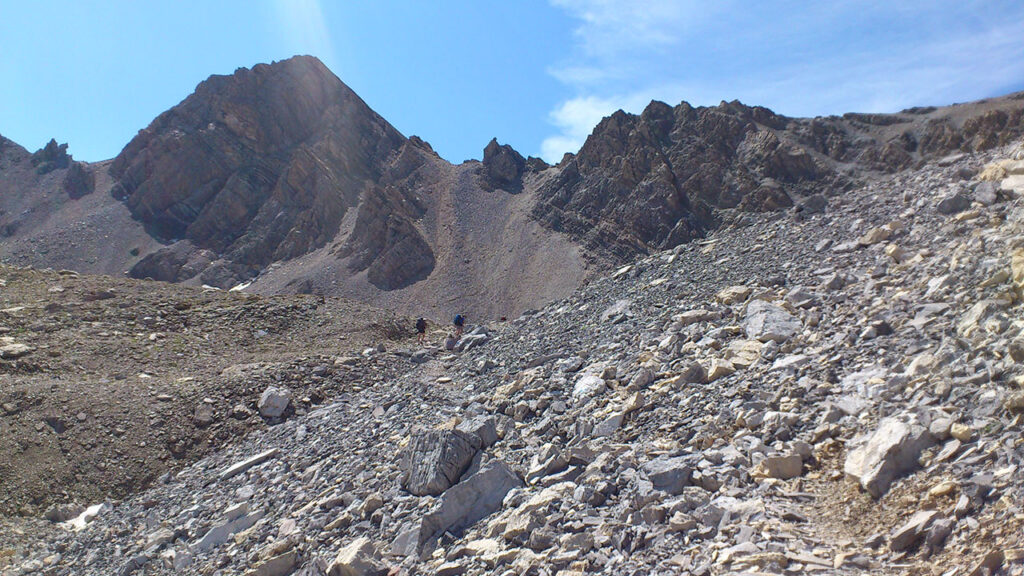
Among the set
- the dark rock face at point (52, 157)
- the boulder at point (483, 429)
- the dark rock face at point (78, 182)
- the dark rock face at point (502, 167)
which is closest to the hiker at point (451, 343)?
the boulder at point (483, 429)

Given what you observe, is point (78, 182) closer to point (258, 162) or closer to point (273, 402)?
point (258, 162)

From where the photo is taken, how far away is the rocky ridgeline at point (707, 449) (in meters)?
5.94

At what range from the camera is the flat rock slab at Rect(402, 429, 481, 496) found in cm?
931

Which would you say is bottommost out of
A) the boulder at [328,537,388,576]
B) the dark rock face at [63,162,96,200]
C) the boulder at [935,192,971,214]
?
the boulder at [328,537,388,576]

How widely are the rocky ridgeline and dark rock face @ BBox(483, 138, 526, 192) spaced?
83.3 meters

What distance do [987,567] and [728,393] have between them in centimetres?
435

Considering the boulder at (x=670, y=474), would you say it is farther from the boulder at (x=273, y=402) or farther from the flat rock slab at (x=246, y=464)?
the boulder at (x=273, y=402)

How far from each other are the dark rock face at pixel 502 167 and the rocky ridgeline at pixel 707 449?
83276 millimetres

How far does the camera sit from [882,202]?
53.5 feet

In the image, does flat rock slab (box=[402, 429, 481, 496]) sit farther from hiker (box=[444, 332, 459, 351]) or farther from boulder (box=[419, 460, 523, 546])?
hiker (box=[444, 332, 459, 351])

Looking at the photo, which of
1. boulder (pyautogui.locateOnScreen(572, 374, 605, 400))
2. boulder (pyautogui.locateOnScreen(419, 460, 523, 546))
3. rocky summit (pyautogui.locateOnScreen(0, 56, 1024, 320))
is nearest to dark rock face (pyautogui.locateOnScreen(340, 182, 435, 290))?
rocky summit (pyautogui.locateOnScreen(0, 56, 1024, 320))

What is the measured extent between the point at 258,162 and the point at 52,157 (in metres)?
37.2

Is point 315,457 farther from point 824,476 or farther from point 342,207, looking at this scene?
point 342,207

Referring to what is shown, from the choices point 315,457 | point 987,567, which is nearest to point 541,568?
point 987,567
